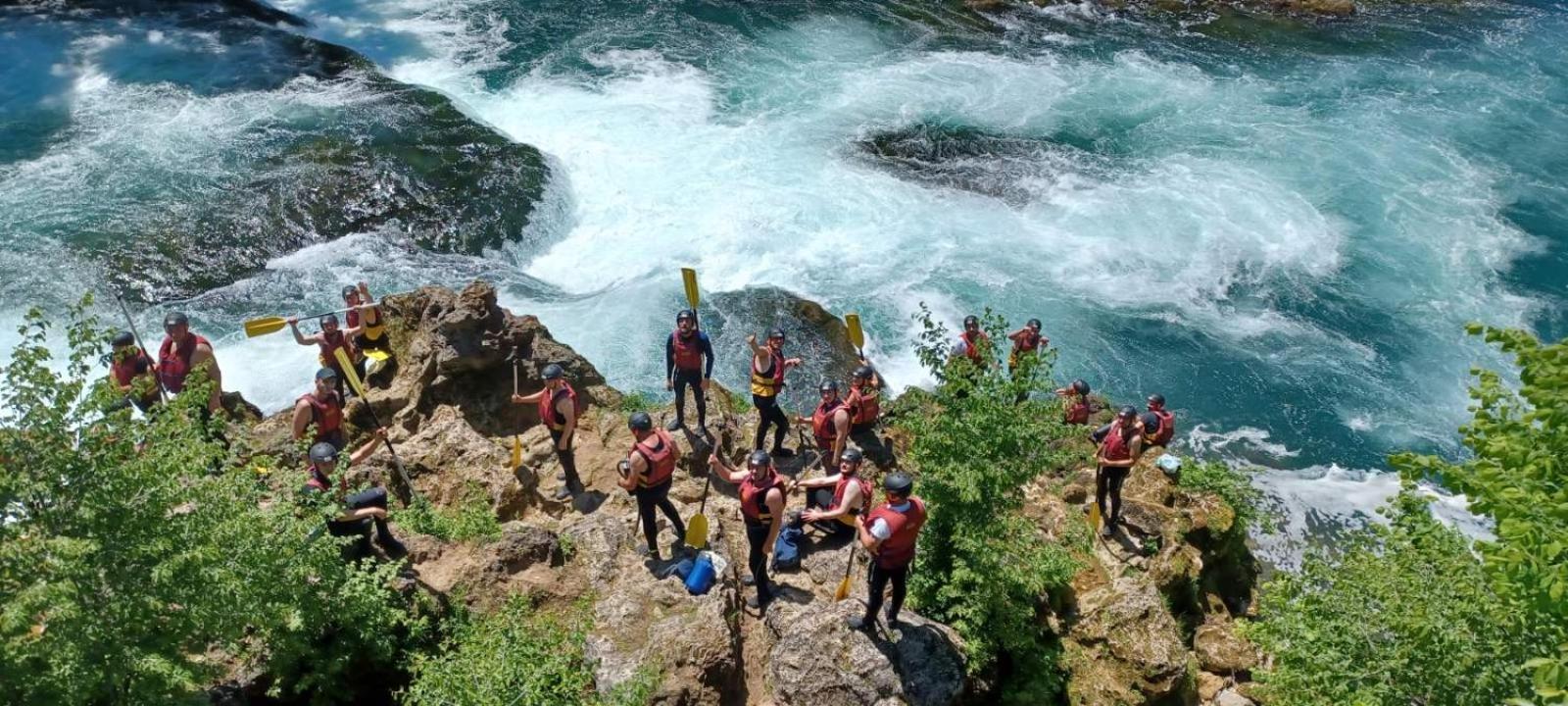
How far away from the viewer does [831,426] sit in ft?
37.5

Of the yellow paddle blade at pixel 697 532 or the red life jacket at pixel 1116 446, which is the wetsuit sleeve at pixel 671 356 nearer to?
the yellow paddle blade at pixel 697 532

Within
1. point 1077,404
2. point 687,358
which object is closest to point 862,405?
point 687,358

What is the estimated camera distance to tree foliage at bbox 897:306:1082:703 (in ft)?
29.4

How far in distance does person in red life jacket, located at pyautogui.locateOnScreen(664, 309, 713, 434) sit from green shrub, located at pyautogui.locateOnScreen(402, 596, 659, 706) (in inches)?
156

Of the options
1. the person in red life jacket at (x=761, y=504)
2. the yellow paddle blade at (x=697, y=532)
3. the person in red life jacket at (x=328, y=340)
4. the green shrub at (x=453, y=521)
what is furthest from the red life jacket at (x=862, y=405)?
the person in red life jacket at (x=328, y=340)

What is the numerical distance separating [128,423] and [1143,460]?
1225 cm

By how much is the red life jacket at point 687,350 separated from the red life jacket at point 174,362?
493 centimetres

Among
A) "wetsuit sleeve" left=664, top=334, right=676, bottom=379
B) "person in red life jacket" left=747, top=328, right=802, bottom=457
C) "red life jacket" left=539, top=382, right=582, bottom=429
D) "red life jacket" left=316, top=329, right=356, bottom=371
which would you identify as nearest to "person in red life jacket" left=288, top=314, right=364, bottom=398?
"red life jacket" left=316, top=329, right=356, bottom=371

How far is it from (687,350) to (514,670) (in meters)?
5.04

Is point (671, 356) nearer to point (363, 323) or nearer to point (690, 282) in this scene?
point (690, 282)

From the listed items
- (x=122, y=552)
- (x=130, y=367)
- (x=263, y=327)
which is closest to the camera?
(x=122, y=552)

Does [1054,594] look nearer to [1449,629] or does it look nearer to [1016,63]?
[1449,629]

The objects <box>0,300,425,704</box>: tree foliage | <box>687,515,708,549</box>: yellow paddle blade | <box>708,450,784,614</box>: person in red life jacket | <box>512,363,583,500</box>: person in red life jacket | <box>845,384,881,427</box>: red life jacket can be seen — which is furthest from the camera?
<box>845,384,881,427</box>: red life jacket

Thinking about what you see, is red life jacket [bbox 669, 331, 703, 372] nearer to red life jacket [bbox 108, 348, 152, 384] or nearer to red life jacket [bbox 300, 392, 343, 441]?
red life jacket [bbox 300, 392, 343, 441]
